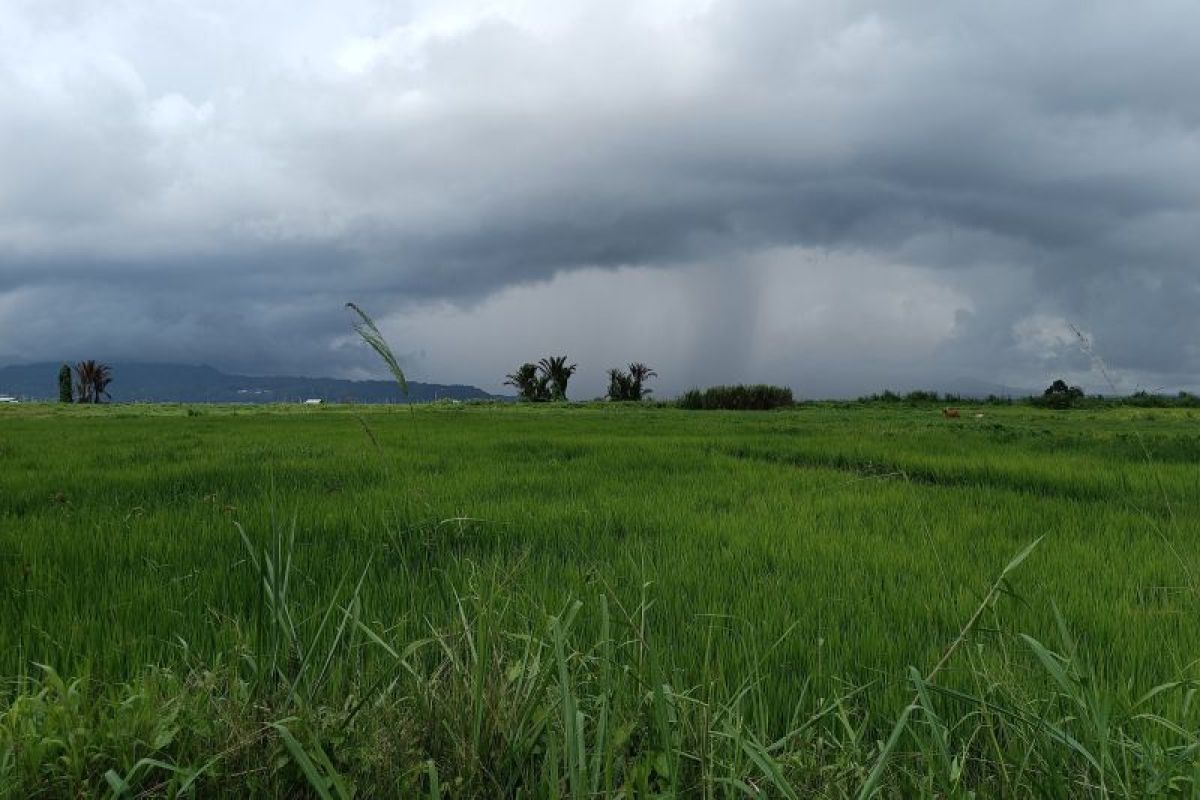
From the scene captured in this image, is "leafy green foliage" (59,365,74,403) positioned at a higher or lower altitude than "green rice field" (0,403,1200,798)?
higher

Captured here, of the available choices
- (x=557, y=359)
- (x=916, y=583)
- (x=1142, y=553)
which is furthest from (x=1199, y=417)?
(x=557, y=359)

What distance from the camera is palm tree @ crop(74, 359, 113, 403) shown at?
58.4 meters

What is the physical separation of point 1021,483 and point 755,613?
5.96 metres

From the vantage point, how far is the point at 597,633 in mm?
2809

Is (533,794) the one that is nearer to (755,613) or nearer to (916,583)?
(755,613)

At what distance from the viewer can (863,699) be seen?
2.39 m

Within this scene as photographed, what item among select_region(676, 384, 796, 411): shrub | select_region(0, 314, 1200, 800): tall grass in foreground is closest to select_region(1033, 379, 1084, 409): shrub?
select_region(676, 384, 796, 411): shrub

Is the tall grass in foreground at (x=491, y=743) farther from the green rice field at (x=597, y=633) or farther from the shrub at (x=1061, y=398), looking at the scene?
the shrub at (x=1061, y=398)

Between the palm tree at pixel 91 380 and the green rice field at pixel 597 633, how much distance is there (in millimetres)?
62122

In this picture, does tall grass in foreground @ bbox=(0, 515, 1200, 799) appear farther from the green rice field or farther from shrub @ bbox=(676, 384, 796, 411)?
shrub @ bbox=(676, 384, 796, 411)

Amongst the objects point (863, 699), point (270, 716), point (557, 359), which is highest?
point (557, 359)

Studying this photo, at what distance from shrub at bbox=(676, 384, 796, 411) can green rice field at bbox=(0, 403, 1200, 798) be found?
94.2 feet

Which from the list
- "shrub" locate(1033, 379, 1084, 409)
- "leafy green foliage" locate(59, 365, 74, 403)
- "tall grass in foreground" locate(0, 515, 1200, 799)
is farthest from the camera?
"leafy green foliage" locate(59, 365, 74, 403)

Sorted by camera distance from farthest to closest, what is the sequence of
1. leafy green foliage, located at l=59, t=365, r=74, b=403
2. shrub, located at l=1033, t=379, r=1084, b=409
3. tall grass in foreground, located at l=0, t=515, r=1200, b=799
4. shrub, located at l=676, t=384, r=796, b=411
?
leafy green foliage, located at l=59, t=365, r=74, b=403, shrub, located at l=676, t=384, r=796, b=411, shrub, located at l=1033, t=379, r=1084, b=409, tall grass in foreground, located at l=0, t=515, r=1200, b=799
